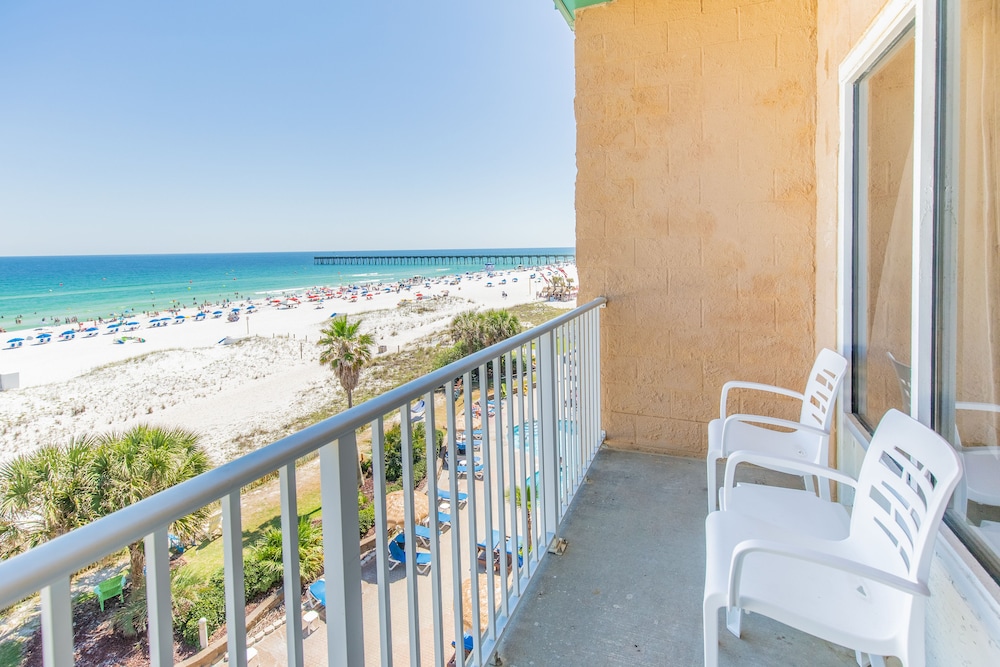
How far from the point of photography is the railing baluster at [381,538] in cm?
105

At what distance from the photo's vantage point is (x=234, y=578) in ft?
2.28

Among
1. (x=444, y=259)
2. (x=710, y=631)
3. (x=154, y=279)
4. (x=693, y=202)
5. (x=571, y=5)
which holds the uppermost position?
(x=444, y=259)

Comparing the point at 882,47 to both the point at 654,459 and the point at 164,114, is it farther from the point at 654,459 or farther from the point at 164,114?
the point at 164,114

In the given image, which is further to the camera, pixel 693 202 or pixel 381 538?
pixel 693 202

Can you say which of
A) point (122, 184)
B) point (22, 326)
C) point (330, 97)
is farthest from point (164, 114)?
point (22, 326)

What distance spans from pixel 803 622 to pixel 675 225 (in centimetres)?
233

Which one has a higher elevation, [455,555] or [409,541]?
[409,541]

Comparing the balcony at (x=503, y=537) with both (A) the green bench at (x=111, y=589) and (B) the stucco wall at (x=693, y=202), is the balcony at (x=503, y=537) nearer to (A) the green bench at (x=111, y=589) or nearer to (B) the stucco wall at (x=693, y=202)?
(B) the stucco wall at (x=693, y=202)

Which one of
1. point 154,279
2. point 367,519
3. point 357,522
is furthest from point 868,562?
point 154,279

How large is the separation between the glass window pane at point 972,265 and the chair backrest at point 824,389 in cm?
58

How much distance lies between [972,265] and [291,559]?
1.69 m

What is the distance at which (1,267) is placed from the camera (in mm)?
36406

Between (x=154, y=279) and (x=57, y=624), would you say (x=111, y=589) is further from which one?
(x=154, y=279)

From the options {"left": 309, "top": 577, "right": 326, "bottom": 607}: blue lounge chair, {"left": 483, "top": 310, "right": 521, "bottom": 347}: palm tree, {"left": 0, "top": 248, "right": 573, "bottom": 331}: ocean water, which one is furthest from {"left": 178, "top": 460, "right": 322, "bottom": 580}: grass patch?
{"left": 0, "top": 248, "right": 573, "bottom": 331}: ocean water
